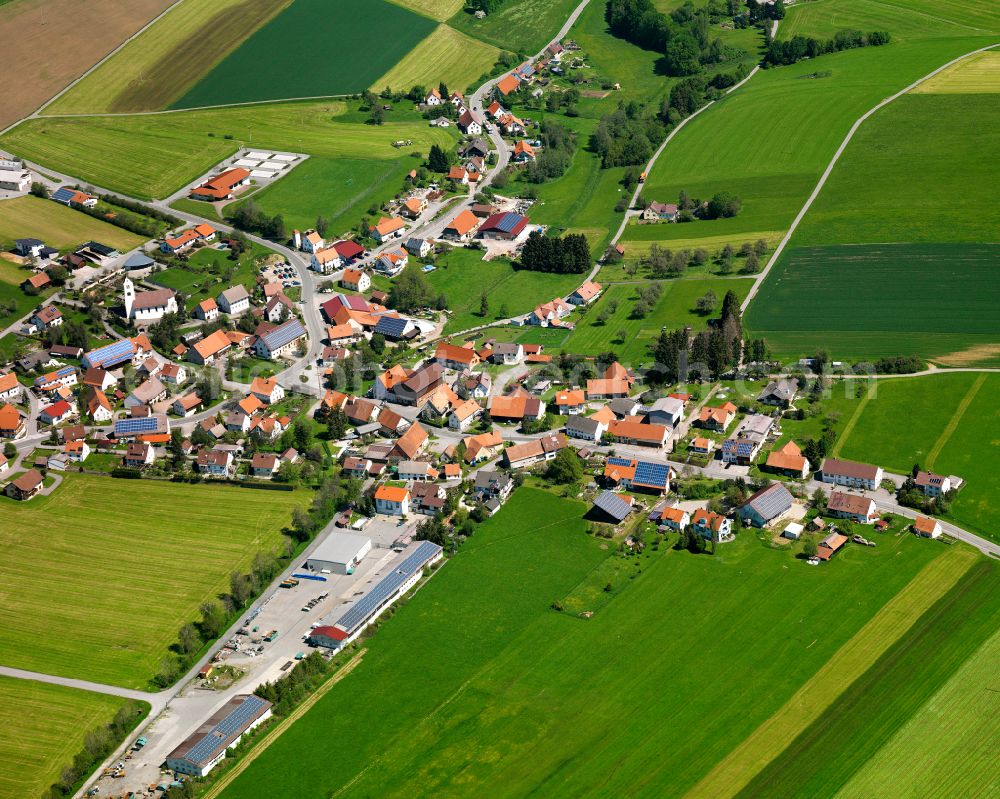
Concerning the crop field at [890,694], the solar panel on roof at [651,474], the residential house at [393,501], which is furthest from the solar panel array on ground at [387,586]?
the crop field at [890,694]

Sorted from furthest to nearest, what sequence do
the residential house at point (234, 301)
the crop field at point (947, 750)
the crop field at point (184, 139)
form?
1. the crop field at point (184, 139)
2. the residential house at point (234, 301)
3. the crop field at point (947, 750)

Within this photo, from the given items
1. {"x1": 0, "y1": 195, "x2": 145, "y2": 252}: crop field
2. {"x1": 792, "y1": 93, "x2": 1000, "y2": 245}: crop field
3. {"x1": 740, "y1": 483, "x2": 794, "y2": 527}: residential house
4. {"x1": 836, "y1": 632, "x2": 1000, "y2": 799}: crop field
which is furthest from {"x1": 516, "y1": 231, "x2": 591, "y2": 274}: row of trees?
{"x1": 836, "y1": 632, "x2": 1000, "y2": 799}: crop field

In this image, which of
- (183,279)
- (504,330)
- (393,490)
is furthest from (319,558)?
(183,279)

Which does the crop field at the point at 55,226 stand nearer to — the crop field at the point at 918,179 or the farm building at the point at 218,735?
the farm building at the point at 218,735

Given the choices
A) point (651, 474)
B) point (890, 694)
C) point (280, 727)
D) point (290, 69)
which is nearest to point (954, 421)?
point (651, 474)

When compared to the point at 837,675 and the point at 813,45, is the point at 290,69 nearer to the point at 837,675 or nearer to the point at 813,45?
the point at 813,45

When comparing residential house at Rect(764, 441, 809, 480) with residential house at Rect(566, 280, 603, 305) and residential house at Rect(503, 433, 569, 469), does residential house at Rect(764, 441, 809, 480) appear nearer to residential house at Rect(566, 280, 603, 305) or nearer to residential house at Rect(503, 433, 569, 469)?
residential house at Rect(503, 433, 569, 469)

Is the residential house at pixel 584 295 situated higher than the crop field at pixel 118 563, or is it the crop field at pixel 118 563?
the residential house at pixel 584 295

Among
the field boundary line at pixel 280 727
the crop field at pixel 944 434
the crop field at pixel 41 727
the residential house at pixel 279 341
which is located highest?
the crop field at pixel 944 434
